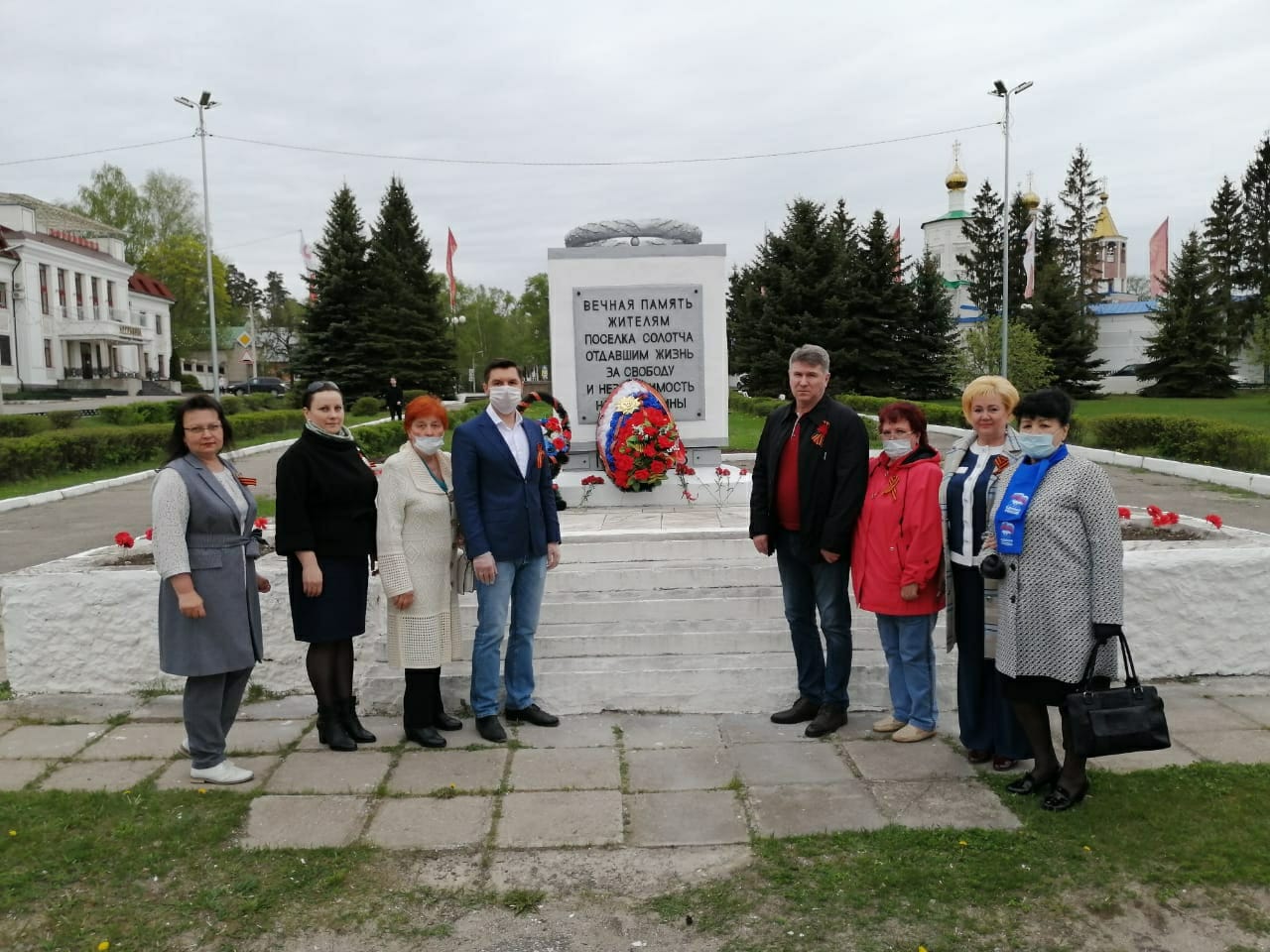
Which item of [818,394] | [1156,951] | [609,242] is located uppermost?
[609,242]

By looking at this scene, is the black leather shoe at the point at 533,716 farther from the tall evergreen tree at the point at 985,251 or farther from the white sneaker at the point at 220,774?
the tall evergreen tree at the point at 985,251

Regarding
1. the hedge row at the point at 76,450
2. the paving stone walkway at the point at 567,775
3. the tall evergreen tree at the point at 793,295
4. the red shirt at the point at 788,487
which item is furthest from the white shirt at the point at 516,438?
the tall evergreen tree at the point at 793,295

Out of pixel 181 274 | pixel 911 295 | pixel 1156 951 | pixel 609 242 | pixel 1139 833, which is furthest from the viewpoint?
pixel 181 274

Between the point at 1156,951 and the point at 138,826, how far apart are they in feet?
11.0

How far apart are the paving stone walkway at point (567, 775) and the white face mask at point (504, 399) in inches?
58.7

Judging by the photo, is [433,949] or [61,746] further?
[61,746]

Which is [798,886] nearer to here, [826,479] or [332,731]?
[826,479]

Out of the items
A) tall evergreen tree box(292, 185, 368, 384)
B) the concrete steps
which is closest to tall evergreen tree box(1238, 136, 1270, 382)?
tall evergreen tree box(292, 185, 368, 384)

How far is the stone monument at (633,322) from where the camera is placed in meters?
8.33

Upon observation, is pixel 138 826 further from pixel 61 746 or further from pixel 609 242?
pixel 609 242

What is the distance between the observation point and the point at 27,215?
50.1 meters

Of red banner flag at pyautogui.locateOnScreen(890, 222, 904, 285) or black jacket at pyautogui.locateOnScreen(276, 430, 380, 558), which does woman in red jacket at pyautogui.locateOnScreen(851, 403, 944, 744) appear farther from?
red banner flag at pyautogui.locateOnScreen(890, 222, 904, 285)

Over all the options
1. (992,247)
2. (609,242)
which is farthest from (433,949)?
(992,247)

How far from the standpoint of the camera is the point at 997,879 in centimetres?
310
